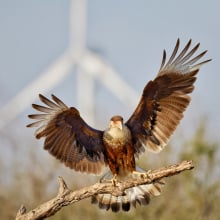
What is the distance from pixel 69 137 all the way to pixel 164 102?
1287 millimetres

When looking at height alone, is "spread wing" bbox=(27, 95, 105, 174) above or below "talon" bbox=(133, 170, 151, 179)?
above

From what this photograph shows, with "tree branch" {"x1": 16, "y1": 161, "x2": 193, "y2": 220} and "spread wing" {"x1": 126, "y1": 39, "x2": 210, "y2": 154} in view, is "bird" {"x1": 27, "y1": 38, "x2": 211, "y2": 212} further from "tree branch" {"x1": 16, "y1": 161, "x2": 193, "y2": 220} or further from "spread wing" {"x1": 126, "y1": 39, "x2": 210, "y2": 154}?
"tree branch" {"x1": 16, "y1": 161, "x2": 193, "y2": 220}

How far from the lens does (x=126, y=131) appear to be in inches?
499

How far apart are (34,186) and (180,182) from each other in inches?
113

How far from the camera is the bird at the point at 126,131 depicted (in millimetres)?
12555

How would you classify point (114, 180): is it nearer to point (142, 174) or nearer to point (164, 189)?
point (142, 174)

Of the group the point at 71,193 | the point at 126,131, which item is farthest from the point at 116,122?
the point at 71,193

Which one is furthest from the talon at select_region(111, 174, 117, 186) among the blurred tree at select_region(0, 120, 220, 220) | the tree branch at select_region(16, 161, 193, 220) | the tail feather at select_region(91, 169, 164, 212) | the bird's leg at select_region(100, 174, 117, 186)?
the blurred tree at select_region(0, 120, 220, 220)

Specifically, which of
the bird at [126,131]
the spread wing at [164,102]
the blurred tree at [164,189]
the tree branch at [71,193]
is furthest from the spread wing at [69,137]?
the blurred tree at [164,189]

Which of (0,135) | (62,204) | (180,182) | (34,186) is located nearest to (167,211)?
(180,182)

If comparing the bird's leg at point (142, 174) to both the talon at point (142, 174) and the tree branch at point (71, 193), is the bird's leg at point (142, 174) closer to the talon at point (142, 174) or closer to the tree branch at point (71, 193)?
the talon at point (142, 174)

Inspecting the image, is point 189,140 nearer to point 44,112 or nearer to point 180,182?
point 180,182

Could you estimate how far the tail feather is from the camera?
1277 centimetres

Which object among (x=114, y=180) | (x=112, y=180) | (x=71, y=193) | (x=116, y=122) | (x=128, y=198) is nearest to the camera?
(x=71, y=193)
